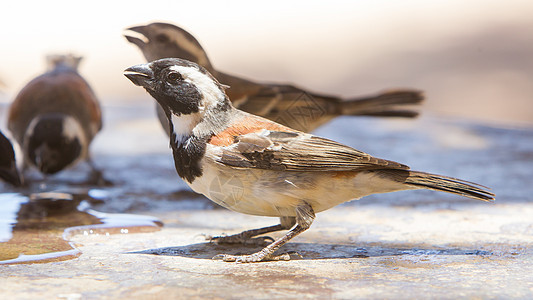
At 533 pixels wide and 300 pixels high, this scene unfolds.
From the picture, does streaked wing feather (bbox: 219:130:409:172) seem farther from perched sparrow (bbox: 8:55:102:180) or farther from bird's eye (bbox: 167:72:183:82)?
perched sparrow (bbox: 8:55:102:180)

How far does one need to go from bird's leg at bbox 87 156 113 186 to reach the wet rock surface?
0.11 metres

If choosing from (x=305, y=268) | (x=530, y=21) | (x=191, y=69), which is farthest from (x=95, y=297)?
(x=530, y=21)

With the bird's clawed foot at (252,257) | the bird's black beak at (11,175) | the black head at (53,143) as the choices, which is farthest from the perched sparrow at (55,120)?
the bird's clawed foot at (252,257)

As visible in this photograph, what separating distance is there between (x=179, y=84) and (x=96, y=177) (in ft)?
8.59

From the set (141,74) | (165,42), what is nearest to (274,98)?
(165,42)

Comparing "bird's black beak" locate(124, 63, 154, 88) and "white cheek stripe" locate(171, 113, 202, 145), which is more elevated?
"bird's black beak" locate(124, 63, 154, 88)

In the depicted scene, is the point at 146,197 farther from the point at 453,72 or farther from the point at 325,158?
the point at 453,72

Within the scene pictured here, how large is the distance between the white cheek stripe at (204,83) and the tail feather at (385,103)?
2.41 meters

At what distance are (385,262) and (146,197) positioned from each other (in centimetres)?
235

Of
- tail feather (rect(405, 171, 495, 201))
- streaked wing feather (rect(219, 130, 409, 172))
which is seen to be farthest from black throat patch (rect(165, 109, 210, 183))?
tail feather (rect(405, 171, 495, 201))

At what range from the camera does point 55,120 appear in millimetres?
5867

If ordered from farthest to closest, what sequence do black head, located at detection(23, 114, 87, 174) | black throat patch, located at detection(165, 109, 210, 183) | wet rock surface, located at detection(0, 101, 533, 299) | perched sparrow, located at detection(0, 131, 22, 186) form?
1. black head, located at detection(23, 114, 87, 174)
2. perched sparrow, located at detection(0, 131, 22, 186)
3. black throat patch, located at detection(165, 109, 210, 183)
4. wet rock surface, located at detection(0, 101, 533, 299)

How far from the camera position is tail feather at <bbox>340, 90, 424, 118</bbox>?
585 cm

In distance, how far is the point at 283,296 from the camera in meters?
2.83
